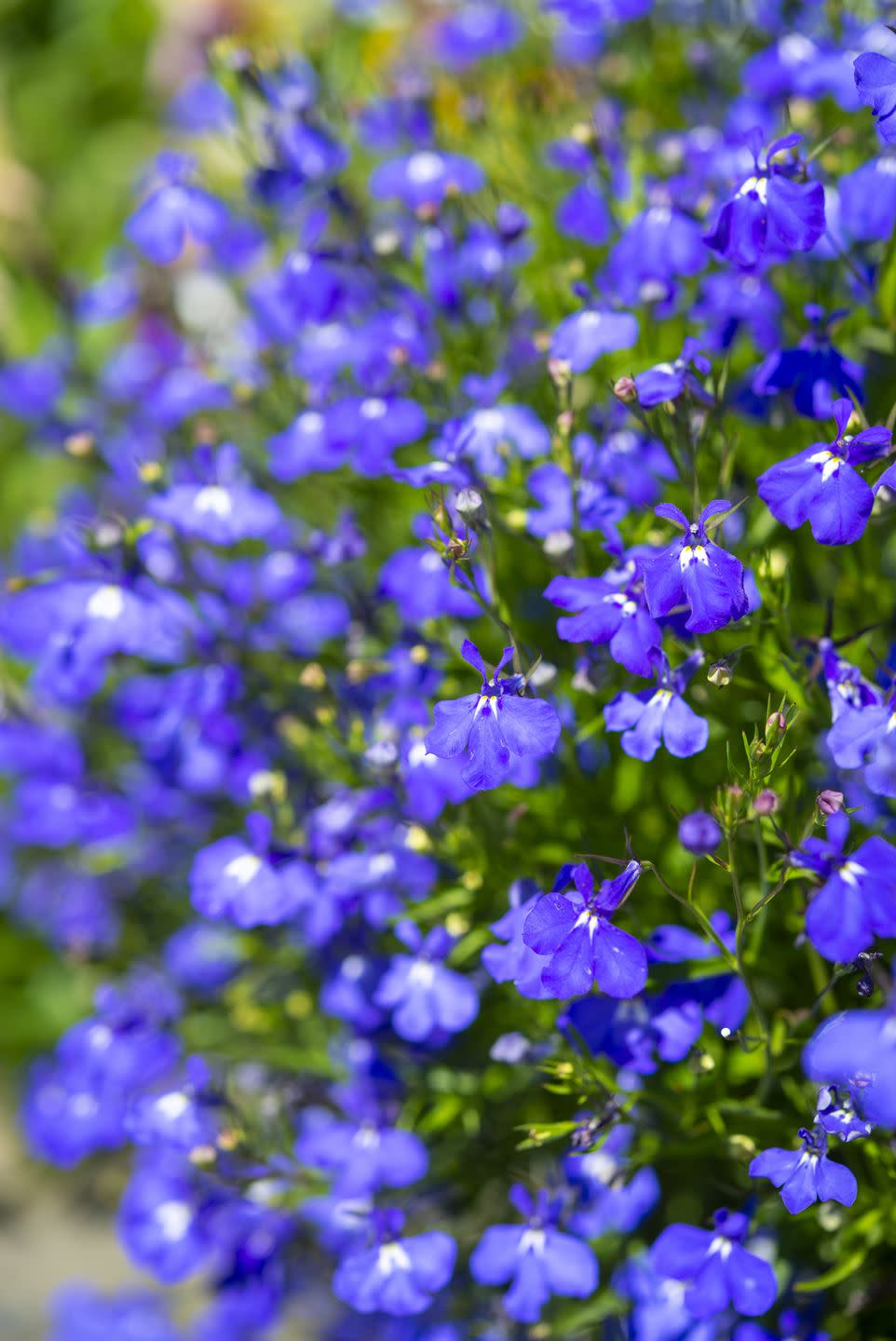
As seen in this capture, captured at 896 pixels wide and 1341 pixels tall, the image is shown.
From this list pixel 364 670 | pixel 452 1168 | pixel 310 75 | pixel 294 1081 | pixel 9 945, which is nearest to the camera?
pixel 364 670

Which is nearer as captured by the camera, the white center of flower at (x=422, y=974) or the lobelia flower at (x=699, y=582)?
the lobelia flower at (x=699, y=582)

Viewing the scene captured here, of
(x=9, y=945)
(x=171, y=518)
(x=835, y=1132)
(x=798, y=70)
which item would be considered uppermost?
(x=798, y=70)

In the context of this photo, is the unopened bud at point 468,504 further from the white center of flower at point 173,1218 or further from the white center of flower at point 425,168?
the white center of flower at point 173,1218

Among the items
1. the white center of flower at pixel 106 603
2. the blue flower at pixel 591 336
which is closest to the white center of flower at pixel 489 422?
the blue flower at pixel 591 336

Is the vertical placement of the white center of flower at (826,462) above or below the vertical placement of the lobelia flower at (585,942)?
above

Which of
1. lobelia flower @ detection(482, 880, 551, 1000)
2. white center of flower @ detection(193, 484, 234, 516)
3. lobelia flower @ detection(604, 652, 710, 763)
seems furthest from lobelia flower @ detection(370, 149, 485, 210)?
lobelia flower @ detection(482, 880, 551, 1000)

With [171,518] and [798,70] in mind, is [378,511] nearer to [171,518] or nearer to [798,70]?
[171,518]

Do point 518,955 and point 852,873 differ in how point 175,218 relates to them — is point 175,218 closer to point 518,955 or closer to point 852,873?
point 518,955

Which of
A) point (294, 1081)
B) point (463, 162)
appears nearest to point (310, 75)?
point (463, 162)
